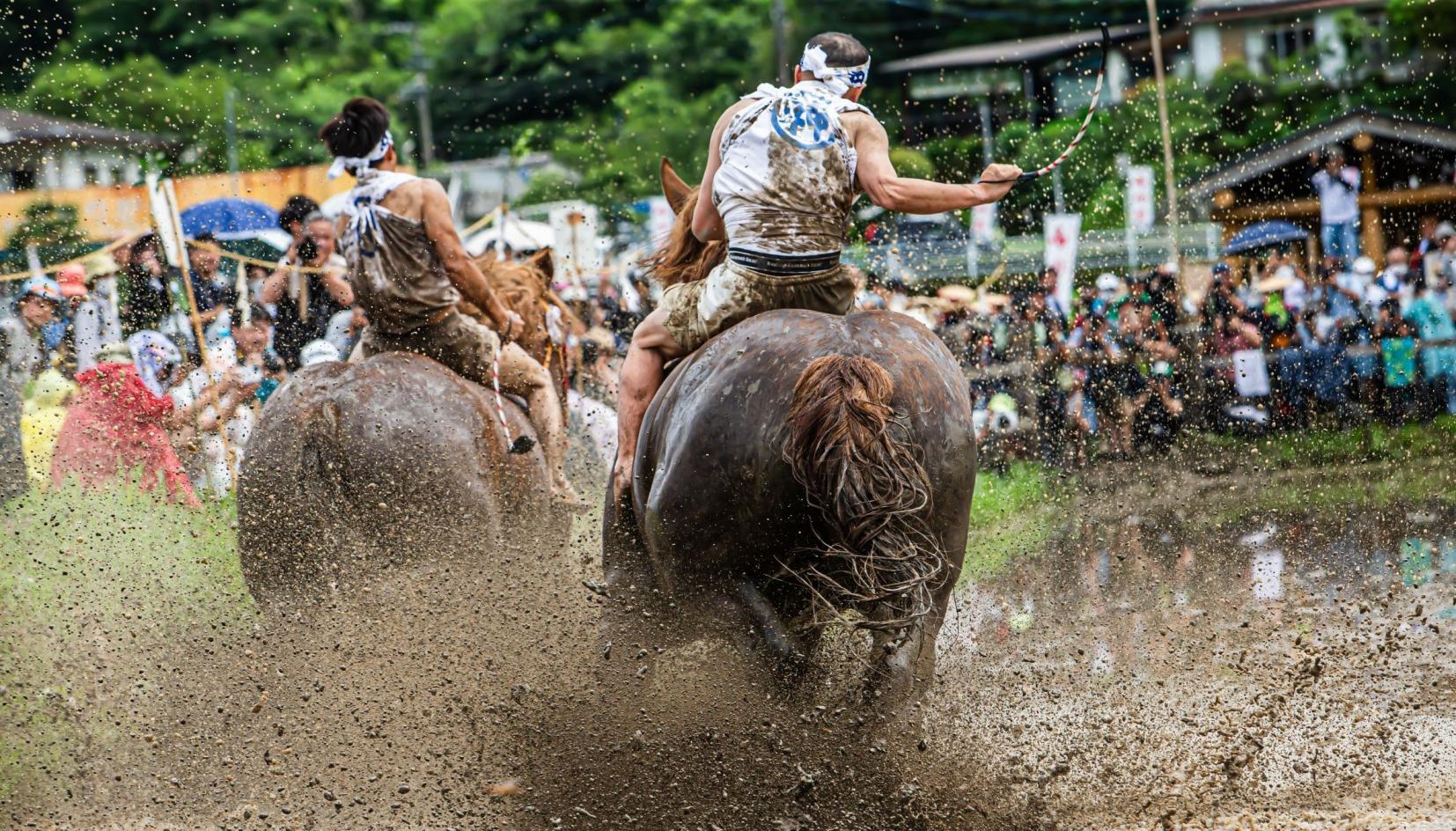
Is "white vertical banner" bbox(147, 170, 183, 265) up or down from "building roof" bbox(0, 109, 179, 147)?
down

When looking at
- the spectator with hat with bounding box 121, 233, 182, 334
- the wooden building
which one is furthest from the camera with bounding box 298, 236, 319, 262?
the wooden building

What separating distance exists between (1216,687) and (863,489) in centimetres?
299

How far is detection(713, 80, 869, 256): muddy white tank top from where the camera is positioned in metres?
5.70

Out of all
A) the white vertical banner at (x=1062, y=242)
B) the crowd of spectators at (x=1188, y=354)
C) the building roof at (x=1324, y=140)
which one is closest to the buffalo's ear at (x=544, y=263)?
the crowd of spectators at (x=1188, y=354)

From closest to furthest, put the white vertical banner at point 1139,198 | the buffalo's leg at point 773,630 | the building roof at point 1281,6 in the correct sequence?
the buffalo's leg at point 773,630
the white vertical banner at point 1139,198
the building roof at point 1281,6

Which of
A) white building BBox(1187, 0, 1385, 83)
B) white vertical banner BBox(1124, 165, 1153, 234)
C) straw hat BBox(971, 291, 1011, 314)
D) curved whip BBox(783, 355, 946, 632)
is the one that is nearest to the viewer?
curved whip BBox(783, 355, 946, 632)

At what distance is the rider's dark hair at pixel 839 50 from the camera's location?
5.96 metres

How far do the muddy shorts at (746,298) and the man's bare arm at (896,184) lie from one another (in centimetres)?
33

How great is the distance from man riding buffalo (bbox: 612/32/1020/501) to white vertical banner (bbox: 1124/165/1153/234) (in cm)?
1678

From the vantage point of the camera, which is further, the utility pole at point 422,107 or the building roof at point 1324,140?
the utility pole at point 422,107

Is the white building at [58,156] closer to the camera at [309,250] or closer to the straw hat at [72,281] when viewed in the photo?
the straw hat at [72,281]

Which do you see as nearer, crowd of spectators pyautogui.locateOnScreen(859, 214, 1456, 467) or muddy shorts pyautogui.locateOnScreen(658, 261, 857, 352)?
muddy shorts pyautogui.locateOnScreen(658, 261, 857, 352)

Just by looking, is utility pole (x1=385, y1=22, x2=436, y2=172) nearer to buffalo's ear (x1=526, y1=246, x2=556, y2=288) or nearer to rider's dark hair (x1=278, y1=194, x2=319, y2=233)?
rider's dark hair (x1=278, y1=194, x2=319, y2=233)

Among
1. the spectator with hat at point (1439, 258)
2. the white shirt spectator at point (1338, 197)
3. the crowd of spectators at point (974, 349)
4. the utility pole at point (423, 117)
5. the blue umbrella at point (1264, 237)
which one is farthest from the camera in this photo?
the utility pole at point (423, 117)
